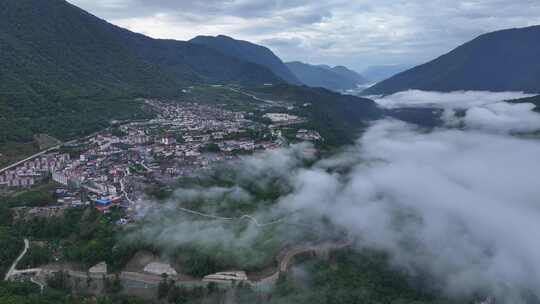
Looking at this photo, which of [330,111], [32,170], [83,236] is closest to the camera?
[83,236]

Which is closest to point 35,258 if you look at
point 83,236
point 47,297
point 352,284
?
point 83,236

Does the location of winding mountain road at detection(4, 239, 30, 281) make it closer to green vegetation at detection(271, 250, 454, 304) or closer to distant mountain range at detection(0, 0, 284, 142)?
green vegetation at detection(271, 250, 454, 304)

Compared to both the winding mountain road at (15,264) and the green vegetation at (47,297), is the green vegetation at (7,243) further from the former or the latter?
the green vegetation at (47,297)

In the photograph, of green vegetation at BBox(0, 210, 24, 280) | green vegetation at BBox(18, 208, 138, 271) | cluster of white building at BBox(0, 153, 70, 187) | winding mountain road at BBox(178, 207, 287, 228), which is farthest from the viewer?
cluster of white building at BBox(0, 153, 70, 187)

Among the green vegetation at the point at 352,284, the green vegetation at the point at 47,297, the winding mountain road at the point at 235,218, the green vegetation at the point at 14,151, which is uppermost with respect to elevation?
the green vegetation at the point at 14,151

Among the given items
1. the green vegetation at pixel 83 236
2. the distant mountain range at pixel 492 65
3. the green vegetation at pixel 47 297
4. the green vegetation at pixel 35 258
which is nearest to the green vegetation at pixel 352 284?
the green vegetation at pixel 47 297

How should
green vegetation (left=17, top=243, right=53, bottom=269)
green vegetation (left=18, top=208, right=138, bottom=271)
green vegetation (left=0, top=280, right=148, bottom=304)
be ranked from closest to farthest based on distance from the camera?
green vegetation (left=0, top=280, right=148, bottom=304) → green vegetation (left=17, top=243, right=53, bottom=269) → green vegetation (left=18, top=208, right=138, bottom=271)

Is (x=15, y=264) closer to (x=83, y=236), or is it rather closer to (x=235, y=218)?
(x=83, y=236)

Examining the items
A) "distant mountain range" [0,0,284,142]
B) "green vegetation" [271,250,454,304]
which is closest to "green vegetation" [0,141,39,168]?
"distant mountain range" [0,0,284,142]
